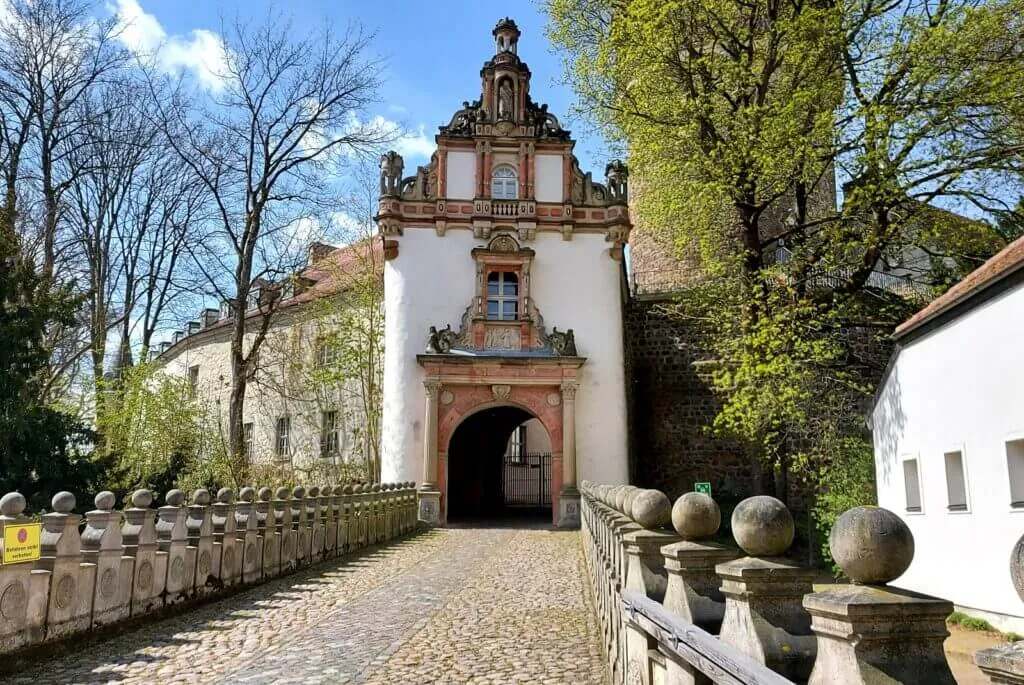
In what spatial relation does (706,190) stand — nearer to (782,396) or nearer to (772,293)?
(772,293)

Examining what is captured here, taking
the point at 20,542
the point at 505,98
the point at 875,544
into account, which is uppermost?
the point at 505,98

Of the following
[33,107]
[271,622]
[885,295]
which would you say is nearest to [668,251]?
[885,295]

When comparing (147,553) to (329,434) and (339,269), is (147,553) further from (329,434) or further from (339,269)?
(339,269)

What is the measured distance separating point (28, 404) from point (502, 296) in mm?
10956

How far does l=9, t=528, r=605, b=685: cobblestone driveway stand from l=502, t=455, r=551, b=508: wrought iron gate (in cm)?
1870

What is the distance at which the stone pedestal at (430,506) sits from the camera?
19016 millimetres

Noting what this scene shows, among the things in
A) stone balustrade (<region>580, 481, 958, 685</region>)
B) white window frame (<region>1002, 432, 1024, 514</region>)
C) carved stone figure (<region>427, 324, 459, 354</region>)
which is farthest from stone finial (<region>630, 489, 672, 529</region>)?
carved stone figure (<region>427, 324, 459, 354</region>)

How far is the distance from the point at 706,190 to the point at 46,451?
13.1 meters

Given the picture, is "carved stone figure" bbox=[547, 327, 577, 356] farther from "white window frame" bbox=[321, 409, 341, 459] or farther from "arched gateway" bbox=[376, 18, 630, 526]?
"white window frame" bbox=[321, 409, 341, 459]

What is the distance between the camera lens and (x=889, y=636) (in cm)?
202

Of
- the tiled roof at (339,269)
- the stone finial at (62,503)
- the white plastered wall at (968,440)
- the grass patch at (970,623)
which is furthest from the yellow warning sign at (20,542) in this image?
the tiled roof at (339,269)

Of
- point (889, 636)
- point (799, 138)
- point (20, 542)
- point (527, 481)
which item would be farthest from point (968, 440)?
point (527, 481)

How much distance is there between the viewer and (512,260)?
20406 mm

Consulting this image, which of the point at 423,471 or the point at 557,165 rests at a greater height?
the point at 557,165
